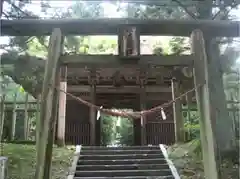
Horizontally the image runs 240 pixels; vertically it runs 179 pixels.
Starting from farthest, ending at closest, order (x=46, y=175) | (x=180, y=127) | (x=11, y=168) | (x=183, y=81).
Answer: (x=183, y=81) < (x=180, y=127) < (x=11, y=168) < (x=46, y=175)

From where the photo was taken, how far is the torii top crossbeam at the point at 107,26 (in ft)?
15.1

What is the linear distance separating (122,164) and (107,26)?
154 inches

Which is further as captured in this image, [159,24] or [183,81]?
[183,81]

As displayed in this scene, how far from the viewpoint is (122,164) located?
7.25 meters

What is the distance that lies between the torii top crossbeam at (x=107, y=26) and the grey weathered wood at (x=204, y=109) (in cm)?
28

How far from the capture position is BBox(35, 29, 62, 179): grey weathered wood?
3.99m

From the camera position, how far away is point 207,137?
164 inches

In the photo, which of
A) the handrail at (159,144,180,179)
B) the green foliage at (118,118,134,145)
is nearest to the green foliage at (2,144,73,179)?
the handrail at (159,144,180,179)

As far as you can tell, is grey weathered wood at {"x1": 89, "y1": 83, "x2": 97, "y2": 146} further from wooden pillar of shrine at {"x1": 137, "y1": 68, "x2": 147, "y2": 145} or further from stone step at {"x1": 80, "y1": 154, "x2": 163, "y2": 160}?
stone step at {"x1": 80, "y1": 154, "x2": 163, "y2": 160}

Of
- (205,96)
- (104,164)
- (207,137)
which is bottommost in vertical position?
(104,164)

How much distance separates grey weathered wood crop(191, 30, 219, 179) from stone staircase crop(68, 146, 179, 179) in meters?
2.21

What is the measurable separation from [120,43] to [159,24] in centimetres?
70

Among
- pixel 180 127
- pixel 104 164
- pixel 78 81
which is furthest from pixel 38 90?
pixel 180 127

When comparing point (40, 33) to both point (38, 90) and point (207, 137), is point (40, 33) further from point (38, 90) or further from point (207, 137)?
point (38, 90)
